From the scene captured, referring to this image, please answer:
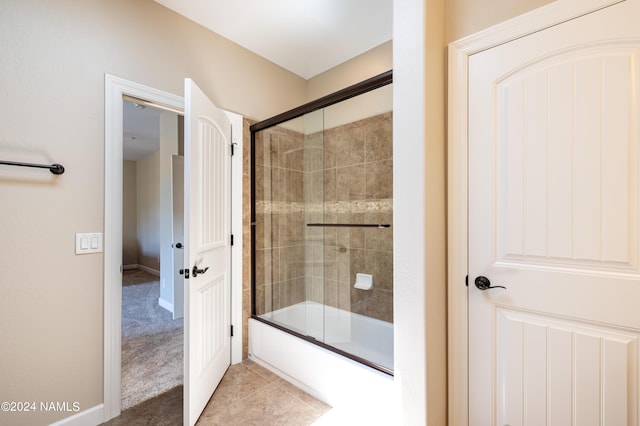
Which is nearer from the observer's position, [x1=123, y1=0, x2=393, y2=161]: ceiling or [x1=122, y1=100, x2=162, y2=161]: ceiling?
[x1=123, y1=0, x2=393, y2=161]: ceiling

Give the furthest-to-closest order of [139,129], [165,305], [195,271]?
[139,129], [165,305], [195,271]

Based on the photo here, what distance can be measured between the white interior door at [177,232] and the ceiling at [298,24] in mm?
1771

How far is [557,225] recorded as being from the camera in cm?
116

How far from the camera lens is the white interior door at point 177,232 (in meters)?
3.33

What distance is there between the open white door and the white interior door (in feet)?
4.69

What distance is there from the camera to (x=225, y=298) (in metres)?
2.22

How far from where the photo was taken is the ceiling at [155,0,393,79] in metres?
1.97

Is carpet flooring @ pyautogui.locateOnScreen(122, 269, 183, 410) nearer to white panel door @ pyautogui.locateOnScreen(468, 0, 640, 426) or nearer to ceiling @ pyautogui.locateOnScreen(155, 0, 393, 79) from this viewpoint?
white panel door @ pyautogui.locateOnScreen(468, 0, 640, 426)

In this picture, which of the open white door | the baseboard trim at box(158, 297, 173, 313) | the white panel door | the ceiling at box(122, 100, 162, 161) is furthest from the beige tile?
the baseboard trim at box(158, 297, 173, 313)

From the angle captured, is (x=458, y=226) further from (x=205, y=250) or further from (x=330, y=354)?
(x=205, y=250)

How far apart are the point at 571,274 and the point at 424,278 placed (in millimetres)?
591

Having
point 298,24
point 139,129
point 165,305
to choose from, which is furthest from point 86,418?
point 139,129

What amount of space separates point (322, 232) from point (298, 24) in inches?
71.2

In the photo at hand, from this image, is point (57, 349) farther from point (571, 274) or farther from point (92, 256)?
point (571, 274)
